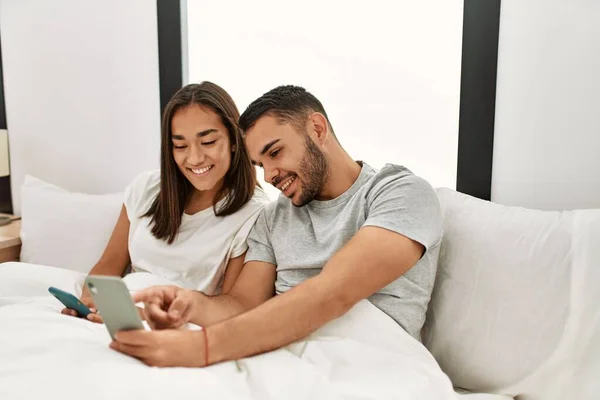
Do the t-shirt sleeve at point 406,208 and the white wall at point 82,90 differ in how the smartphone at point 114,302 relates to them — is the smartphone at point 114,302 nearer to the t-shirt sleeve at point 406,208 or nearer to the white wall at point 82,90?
the t-shirt sleeve at point 406,208

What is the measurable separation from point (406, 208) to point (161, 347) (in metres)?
0.58

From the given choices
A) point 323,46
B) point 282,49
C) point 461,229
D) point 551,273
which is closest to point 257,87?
point 282,49

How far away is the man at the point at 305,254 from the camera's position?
1.03 metres

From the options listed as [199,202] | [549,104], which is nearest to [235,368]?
[199,202]

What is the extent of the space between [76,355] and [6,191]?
1.73m

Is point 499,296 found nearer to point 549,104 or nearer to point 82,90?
point 549,104

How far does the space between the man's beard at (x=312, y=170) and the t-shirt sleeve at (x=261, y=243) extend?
0.57 feet

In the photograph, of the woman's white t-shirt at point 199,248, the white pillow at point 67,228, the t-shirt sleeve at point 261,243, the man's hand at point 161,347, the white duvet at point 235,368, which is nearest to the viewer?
the white duvet at point 235,368

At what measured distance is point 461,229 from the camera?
1271 millimetres

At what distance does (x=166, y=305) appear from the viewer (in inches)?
46.8

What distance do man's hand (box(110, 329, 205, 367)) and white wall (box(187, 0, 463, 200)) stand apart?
105 cm

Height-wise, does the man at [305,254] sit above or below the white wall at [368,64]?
below

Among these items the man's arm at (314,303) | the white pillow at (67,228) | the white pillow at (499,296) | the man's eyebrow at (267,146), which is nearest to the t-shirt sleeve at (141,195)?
the white pillow at (67,228)

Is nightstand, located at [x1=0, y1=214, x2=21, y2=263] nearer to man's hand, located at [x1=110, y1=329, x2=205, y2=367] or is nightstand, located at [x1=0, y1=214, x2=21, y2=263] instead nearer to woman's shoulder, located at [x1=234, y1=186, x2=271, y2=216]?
woman's shoulder, located at [x1=234, y1=186, x2=271, y2=216]
